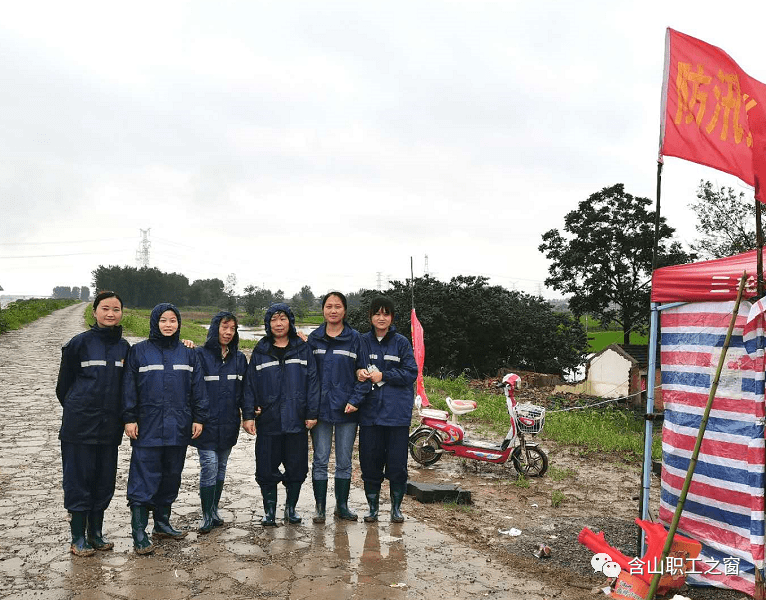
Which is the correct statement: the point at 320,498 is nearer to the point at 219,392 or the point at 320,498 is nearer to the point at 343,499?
the point at 343,499

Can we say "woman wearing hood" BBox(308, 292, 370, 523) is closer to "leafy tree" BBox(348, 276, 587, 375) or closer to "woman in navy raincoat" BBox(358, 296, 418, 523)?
"woman in navy raincoat" BBox(358, 296, 418, 523)

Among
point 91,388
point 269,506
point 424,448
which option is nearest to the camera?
point 91,388

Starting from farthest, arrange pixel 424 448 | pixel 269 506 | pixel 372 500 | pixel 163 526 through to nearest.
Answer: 1. pixel 424 448
2. pixel 372 500
3. pixel 269 506
4. pixel 163 526

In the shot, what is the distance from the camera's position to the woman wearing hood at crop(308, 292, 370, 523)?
5293 mm

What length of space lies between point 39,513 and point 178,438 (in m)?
1.86

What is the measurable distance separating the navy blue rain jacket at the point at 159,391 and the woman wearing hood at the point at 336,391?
3.41ft

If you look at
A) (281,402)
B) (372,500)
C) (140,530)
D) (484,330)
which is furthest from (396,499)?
(484,330)

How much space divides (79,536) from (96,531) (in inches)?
4.9

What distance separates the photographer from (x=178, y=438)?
466 centimetres

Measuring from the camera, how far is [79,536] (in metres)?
4.55

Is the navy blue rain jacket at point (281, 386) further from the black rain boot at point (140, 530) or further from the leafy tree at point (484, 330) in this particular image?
the leafy tree at point (484, 330)

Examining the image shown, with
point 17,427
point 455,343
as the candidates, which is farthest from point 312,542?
point 455,343

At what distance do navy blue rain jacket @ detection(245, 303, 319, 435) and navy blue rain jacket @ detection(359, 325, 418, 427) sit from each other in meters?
0.49

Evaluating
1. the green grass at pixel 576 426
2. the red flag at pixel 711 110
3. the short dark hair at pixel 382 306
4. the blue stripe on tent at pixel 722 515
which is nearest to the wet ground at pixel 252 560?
the blue stripe on tent at pixel 722 515
